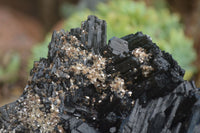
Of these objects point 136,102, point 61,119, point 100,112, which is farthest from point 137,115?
point 61,119

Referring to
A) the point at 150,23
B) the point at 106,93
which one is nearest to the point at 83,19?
the point at 106,93

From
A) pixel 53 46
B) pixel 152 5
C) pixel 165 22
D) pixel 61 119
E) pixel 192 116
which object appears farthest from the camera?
pixel 152 5

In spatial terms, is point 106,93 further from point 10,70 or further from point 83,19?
point 10,70

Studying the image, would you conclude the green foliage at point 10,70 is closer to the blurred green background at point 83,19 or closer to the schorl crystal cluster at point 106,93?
the blurred green background at point 83,19

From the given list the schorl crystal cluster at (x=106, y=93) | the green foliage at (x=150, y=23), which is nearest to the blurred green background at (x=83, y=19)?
the green foliage at (x=150, y=23)

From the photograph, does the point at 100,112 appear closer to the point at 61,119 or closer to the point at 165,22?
the point at 61,119
